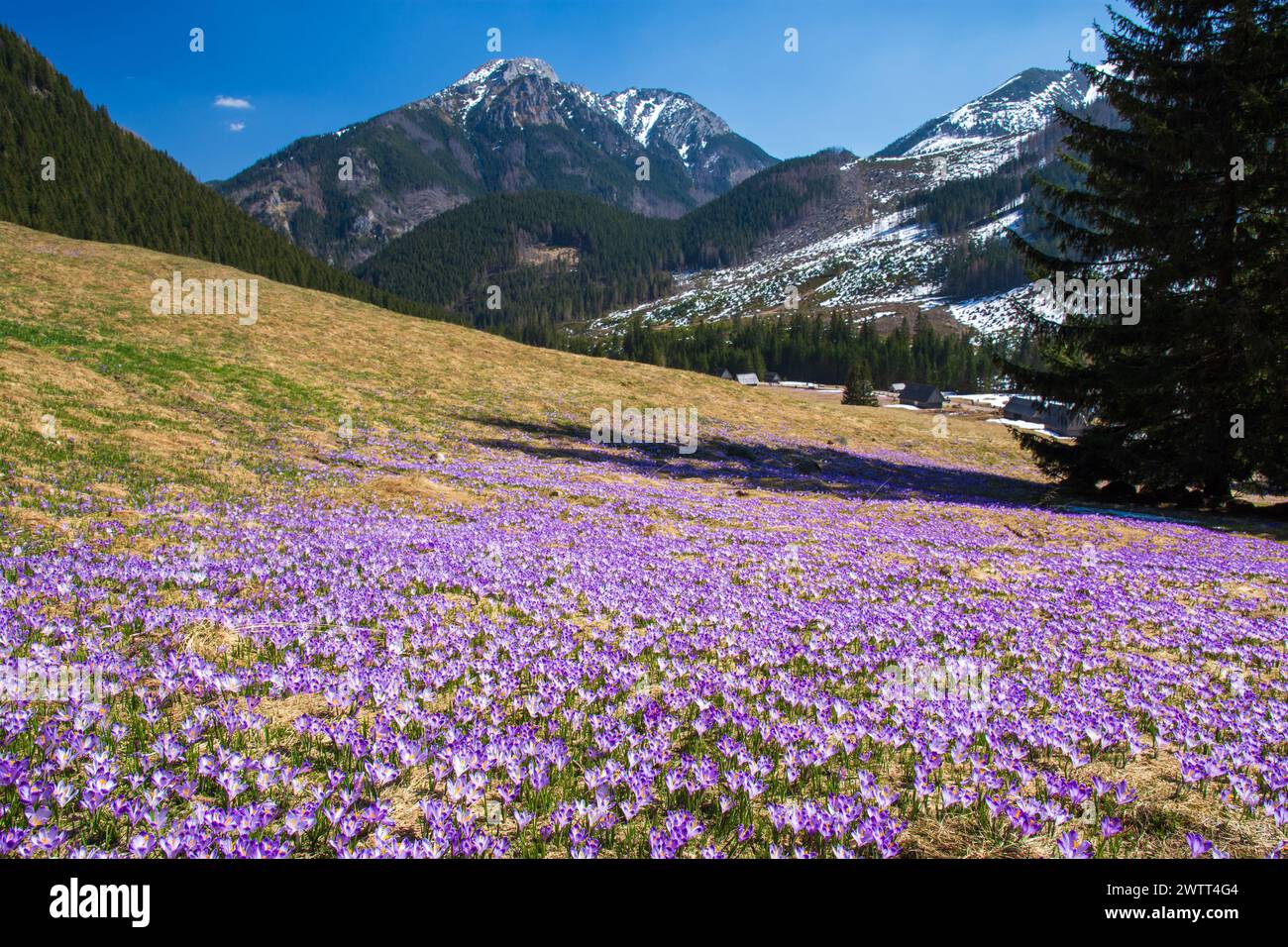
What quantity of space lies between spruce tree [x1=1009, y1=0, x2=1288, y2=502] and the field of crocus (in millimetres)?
6575

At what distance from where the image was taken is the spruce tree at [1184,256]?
18.3 meters

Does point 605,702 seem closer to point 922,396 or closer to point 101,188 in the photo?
point 922,396

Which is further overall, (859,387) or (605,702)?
(859,387)

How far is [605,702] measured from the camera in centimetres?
463

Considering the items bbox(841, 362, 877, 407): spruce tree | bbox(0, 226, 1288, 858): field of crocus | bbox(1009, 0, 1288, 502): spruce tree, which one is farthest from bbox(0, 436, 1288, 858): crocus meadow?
bbox(841, 362, 877, 407): spruce tree

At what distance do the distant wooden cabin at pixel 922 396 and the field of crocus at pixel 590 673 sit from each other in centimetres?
10756

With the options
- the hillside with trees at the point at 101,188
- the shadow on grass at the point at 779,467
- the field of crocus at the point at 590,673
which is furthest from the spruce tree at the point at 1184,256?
the hillside with trees at the point at 101,188

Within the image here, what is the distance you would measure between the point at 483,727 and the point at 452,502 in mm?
10000

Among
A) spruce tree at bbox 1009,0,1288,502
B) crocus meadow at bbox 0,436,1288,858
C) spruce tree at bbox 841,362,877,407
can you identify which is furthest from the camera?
spruce tree at bbox 841,362,877,407

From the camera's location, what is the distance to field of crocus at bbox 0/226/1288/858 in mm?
3111

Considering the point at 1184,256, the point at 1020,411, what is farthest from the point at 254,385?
the point at 1020,411

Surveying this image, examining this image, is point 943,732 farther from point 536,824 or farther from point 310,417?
point 310,417

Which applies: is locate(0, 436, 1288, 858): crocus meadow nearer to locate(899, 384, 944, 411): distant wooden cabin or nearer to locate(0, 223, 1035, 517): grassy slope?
locate(0, 223, 1035, 517): grassy slope

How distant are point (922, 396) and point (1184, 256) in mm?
106156
